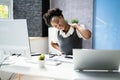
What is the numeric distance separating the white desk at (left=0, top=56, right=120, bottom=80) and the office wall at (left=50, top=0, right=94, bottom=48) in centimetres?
236

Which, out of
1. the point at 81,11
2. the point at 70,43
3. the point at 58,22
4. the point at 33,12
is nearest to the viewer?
the point at 58,22

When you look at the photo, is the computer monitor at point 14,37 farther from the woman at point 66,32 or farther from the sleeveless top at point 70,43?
the sleeveless top at point 70,43

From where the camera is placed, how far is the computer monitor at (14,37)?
1.95 metres

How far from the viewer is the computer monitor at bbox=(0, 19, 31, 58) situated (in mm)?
1945

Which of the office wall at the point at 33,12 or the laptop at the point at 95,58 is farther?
Answer: the office wall at the point at 33,12

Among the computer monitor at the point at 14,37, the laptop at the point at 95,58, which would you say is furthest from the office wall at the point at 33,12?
the laptop at the point at 95,58

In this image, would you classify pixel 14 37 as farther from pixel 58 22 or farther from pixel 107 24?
pixel 107 24

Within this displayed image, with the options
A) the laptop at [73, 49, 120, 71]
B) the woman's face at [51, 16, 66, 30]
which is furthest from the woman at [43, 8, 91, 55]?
the laptop at [73, 49, 120, 71]

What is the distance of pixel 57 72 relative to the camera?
1.70m

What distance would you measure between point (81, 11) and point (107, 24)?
63 cm

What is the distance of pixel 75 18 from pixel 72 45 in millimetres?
2006

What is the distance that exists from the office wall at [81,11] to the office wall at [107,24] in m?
0.10

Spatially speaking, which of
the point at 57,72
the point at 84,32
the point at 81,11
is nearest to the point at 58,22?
the point at 84,32

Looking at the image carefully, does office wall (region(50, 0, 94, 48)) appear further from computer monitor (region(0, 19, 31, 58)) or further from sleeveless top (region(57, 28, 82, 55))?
computer monitor (region(0, 19, 31, 58))
